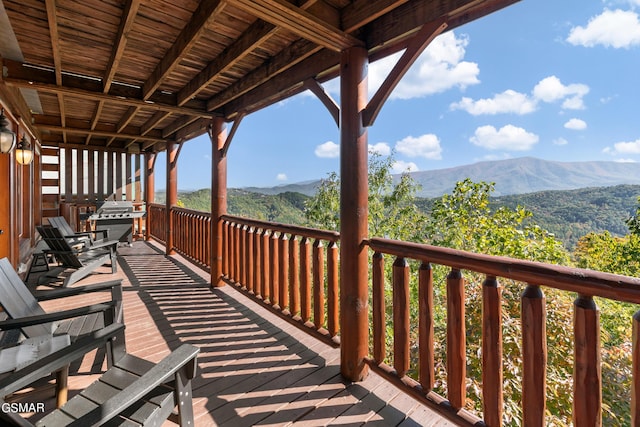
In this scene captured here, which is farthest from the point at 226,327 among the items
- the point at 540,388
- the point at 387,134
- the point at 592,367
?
the point at 387,134

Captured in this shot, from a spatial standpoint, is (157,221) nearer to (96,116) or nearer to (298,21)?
(96,116)

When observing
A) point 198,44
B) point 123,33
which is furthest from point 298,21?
point 123,33

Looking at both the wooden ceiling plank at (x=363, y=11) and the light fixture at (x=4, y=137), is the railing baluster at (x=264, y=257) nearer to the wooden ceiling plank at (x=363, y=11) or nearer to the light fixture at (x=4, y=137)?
the wooden ceiling plank at (x=363, y=11)

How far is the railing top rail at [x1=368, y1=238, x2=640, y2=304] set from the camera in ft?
3.93

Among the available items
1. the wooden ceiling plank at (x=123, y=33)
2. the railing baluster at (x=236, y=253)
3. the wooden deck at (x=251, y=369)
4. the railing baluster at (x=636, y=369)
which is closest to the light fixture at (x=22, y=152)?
the wooden ceiling plank at (x=123, y=33)

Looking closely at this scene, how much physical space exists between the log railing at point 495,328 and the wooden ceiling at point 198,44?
56.4 inches

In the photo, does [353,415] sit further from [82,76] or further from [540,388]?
[82,76]

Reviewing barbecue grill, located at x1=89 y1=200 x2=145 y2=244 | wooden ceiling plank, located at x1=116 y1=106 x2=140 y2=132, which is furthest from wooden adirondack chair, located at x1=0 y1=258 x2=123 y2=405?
barbecue grill, located at x1=89 y1=200 x2=145 y2=244

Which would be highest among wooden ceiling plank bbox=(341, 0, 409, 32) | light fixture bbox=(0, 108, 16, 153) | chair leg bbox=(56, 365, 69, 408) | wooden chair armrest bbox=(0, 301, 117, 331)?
wooden ceiling plank bbox=(341, 0, 409, 32)

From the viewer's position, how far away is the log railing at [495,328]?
1299 millimetres

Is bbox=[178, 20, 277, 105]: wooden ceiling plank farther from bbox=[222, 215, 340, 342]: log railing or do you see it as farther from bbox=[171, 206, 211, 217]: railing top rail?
bbox=[171, 206, 211, 217]: railing top rail

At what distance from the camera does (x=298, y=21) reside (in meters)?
2.03

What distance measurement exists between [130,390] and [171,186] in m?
6.18

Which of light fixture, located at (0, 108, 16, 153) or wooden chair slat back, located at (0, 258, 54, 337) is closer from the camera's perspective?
wooden chair slat back, located at (0, 258, 54, 337)
